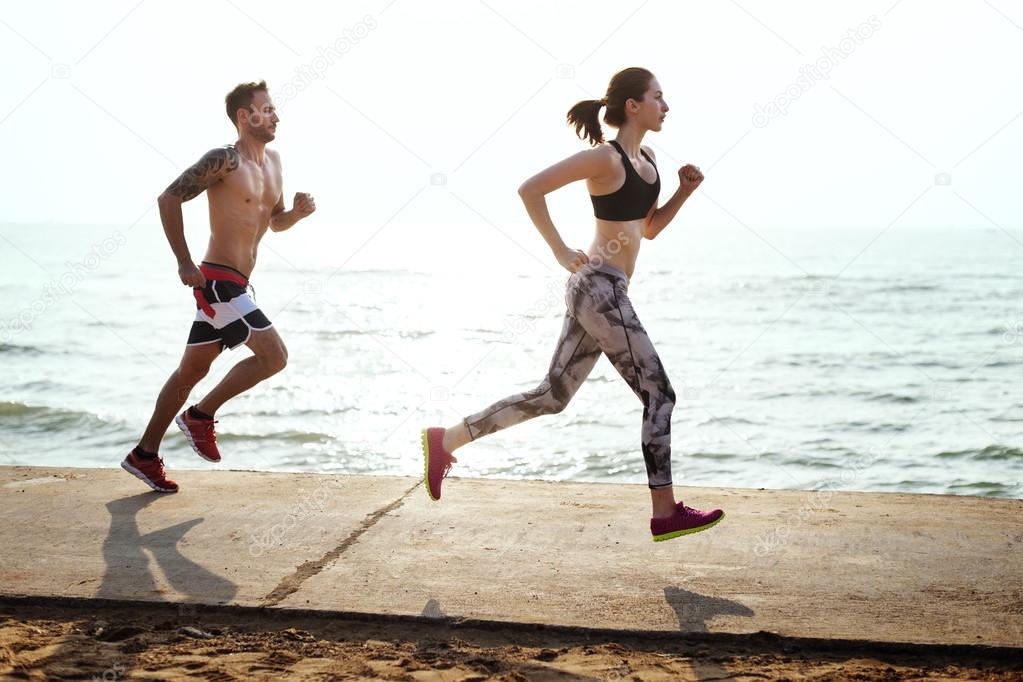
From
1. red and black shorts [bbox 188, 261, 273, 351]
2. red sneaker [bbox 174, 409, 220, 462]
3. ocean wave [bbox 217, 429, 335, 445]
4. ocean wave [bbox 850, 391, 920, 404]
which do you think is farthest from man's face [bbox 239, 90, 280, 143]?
ocean wave [bbox 850, 391, 920, 404]

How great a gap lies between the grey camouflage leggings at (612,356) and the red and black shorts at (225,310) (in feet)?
4.63

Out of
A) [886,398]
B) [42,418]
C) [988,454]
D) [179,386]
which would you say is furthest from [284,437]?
[886,398]

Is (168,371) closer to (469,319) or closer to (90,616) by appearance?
(469,319)

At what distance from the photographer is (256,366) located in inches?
195

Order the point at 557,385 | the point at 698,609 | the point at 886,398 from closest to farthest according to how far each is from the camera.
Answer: the point at 698,609, the point at 557,385, the point at 886,398

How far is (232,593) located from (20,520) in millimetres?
1543

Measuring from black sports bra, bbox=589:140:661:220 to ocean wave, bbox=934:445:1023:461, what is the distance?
7.89m

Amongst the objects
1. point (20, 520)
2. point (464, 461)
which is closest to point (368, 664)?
point (20, 520)

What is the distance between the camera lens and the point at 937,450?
11164 millimetres

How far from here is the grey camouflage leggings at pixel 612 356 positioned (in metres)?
4.11

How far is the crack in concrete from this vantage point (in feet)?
11.9

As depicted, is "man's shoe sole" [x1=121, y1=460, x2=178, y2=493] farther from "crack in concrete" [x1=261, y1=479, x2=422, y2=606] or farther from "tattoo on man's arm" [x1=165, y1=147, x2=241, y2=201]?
"tattoo on man's arm" [x1=165, y1=147, x2=241, y2=201]

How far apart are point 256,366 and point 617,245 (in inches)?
73.9

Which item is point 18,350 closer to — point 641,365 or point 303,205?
point 303,205
